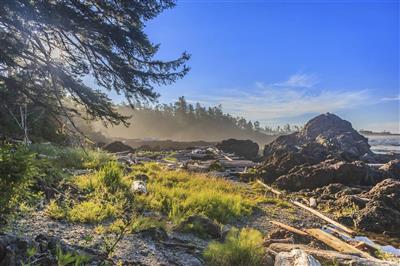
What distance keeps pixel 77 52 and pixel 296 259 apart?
960 centimetres

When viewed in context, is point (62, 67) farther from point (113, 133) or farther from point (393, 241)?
point (113, 133)

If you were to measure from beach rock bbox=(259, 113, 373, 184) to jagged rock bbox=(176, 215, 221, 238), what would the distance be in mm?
13785

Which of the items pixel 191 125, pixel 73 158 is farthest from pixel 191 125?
pixel 73 158

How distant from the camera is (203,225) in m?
7.98

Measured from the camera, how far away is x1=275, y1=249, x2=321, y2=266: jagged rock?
5.04m

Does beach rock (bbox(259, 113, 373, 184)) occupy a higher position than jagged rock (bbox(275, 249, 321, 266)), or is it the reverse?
beach rock (bbox(259, 113, 373, 184))

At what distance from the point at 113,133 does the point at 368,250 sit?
121 metres

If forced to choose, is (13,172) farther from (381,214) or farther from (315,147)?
(315,147)

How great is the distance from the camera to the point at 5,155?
4.14 m

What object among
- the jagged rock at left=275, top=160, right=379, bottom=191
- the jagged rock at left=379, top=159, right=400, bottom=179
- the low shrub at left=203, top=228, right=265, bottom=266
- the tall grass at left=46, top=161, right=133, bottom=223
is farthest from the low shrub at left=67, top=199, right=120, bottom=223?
the jagged rock at left=379, top=159, right=400, bottom=179

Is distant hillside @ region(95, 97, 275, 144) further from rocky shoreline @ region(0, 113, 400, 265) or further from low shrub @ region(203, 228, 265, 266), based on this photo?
low shrub @ region(203, 228, 265, 266)

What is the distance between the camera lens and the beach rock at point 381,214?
37.3ft

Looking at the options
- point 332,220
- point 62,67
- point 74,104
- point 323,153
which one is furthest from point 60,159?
point 323,153

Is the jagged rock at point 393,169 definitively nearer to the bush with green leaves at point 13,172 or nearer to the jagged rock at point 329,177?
the jagged rock at point 329,177
